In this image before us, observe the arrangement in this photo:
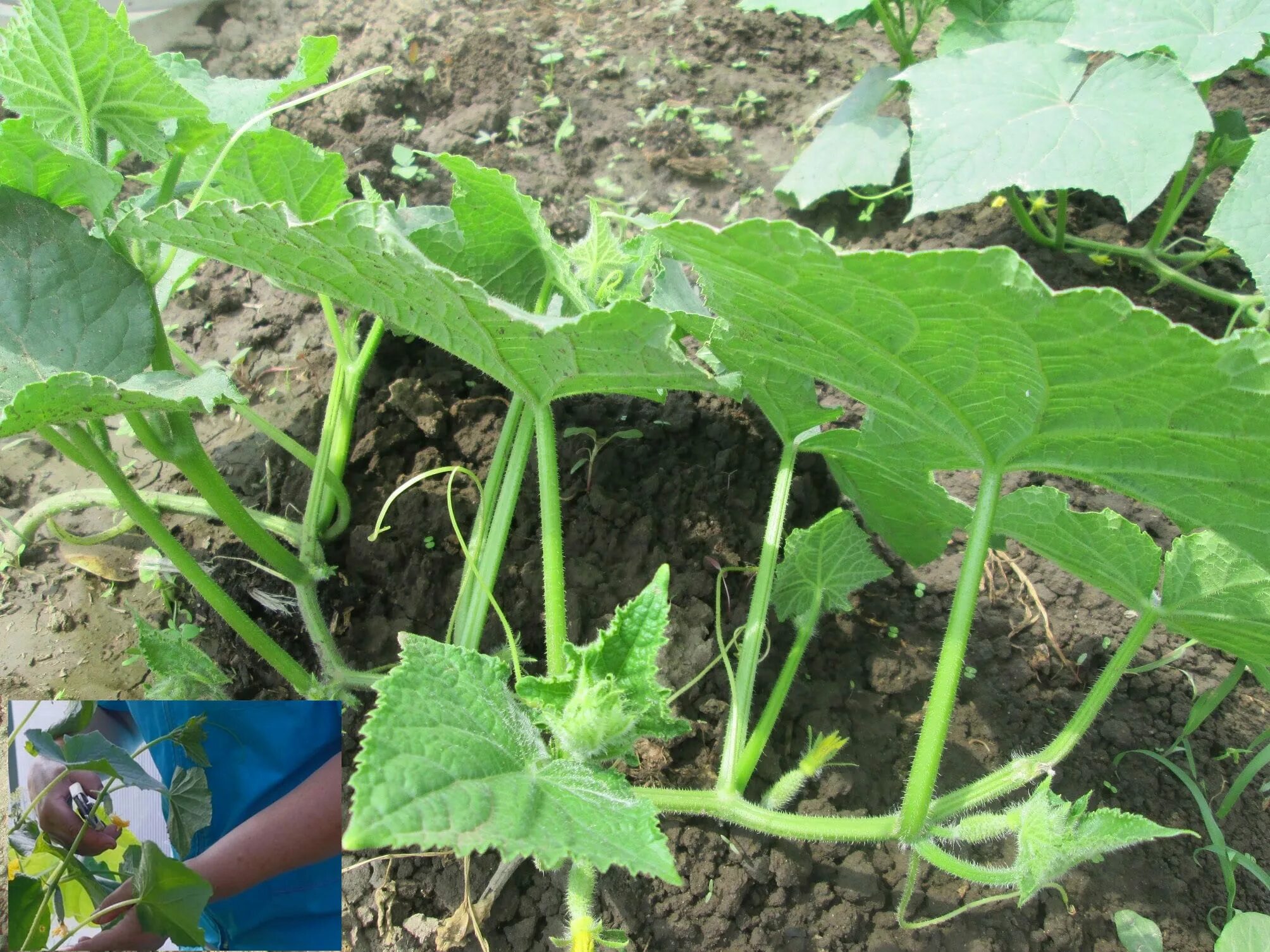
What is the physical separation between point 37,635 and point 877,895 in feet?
5.62

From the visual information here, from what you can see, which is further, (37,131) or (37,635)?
(37,635)

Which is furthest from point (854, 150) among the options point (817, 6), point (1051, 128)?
point (1051, 128)

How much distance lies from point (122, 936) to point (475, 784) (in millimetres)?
843

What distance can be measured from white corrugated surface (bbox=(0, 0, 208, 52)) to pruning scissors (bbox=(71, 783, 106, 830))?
7.95 feet

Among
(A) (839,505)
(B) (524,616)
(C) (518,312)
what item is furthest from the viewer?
(A) (839,505)

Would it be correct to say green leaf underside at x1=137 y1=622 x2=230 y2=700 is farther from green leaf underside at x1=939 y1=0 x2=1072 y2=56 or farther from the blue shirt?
green leaf underside at x1=939 y1=0 x2=1072 y2=56

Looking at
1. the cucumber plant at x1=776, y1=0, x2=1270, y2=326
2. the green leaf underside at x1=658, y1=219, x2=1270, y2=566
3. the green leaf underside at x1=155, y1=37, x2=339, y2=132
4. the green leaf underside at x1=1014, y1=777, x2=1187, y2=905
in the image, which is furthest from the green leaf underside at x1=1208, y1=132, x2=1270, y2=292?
the green leaf underside at x1=155, y1=37, x2=339, y2=132

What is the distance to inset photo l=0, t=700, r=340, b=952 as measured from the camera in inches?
58.7

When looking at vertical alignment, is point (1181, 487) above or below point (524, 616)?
above

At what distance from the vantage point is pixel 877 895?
5.06 feet

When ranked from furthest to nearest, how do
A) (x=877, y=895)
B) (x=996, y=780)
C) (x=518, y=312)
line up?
(x=877, y=895), (x=996, y=780), (x=518, y=312)

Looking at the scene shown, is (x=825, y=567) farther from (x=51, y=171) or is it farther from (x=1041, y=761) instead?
(x=51, y=171)

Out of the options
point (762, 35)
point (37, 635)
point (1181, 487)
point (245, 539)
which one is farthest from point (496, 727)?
point (762, 35)

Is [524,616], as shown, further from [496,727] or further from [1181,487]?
[1181,487]
